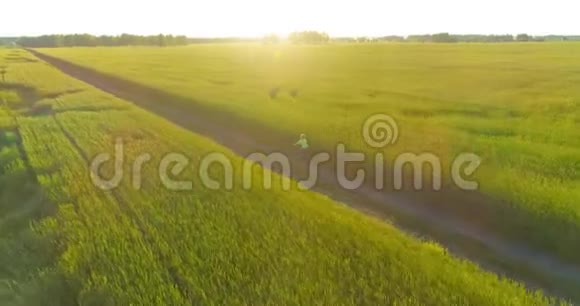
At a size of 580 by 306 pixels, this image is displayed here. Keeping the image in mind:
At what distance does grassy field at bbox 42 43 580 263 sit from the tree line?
303ft

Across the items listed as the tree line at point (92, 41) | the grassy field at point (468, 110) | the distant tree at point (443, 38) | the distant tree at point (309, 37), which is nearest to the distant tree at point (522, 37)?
the distant tree at point (443, 38)

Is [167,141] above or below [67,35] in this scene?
below

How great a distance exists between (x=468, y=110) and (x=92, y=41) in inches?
5354

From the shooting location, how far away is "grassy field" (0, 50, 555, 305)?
6.91 m

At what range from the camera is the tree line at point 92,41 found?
5433 inches

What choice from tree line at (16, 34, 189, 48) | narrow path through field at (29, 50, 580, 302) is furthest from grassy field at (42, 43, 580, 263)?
tree line at (16, 34, 189, 48)

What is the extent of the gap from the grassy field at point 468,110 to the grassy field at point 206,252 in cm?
283

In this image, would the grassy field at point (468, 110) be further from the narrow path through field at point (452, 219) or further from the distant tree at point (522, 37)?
the distant tree at point (522, 37)

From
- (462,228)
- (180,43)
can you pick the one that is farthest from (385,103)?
(180,43)

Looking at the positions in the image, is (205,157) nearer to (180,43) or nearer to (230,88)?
(230,88)

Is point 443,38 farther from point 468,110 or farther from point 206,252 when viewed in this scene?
point 206,252

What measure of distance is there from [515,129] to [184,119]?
44.4 ft

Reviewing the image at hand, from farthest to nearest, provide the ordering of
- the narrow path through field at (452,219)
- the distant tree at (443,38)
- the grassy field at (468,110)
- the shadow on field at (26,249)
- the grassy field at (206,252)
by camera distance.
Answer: the distant tree at (443,38)
the grassy field at (468,110)
the narrow path through field at (452,219)
the shadow on field at (26,249)
the grassy field at (206,252)

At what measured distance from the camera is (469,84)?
107 feet
